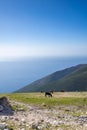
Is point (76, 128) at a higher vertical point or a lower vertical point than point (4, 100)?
lower

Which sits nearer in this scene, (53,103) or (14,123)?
(14,123)

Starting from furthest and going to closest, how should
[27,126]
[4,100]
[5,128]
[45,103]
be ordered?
[45,103]
[4,100]
[27,126]
[5,128]

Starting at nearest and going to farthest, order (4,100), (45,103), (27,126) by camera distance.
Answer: (27,126) < (4,100) < (45,103)

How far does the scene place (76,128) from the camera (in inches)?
886

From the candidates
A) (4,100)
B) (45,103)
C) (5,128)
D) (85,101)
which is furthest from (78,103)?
(5,128)

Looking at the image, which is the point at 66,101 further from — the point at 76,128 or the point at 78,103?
the point at 76,128

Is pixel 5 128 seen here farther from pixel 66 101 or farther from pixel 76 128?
pixel 66 101

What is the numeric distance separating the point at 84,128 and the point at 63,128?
1627 mm

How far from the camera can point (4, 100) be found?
36406 millimetres

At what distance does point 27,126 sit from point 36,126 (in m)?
0.64

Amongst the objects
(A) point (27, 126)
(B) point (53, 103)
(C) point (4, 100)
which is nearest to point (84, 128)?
(A) point (27, 126)

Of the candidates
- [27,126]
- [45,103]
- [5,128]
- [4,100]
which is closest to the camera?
[5,128]

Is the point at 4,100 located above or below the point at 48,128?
above

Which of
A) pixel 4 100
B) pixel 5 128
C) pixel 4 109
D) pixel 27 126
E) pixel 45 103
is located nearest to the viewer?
pixel 5 128
